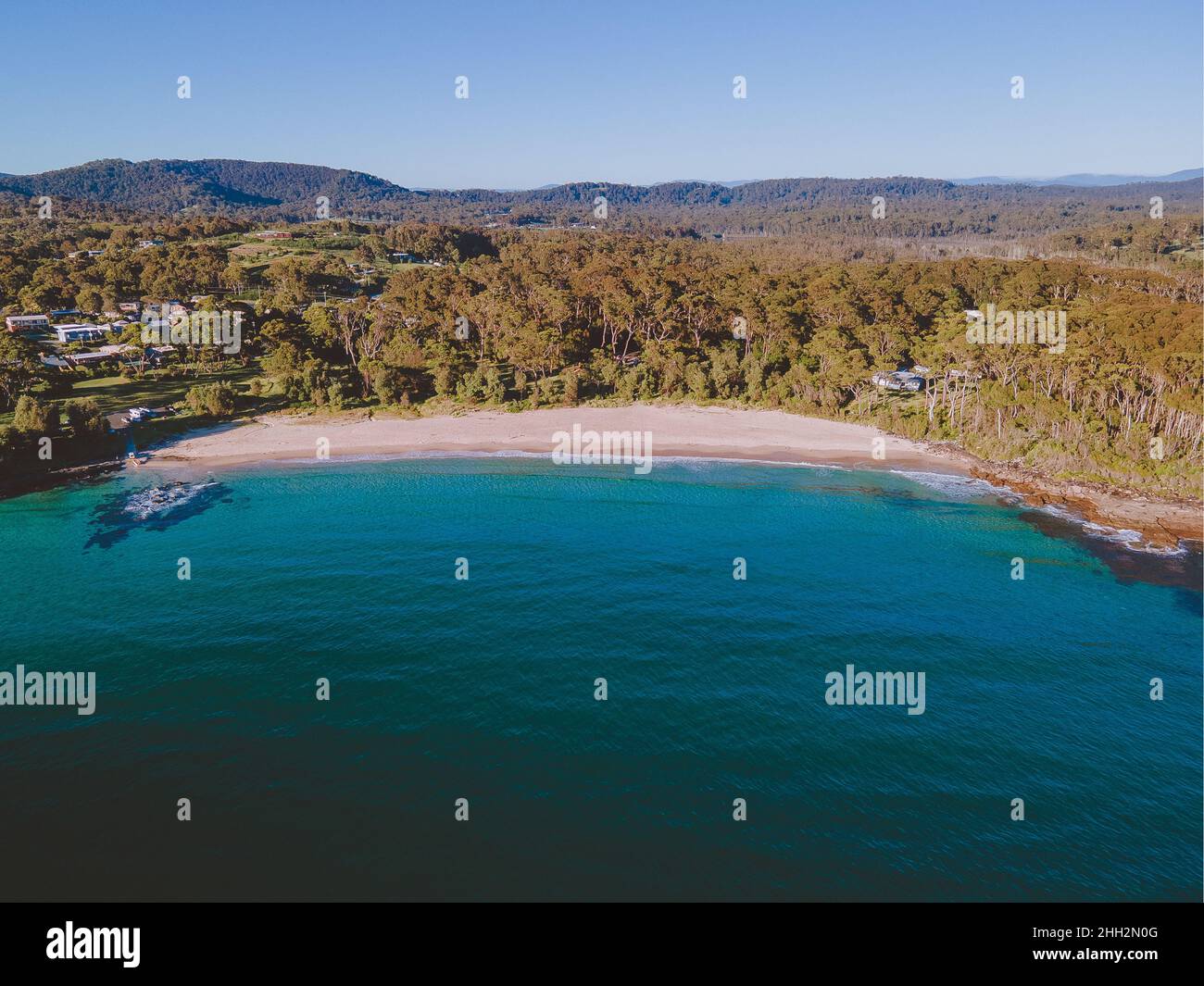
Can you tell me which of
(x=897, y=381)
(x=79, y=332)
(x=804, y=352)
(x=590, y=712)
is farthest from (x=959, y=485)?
(x=79, y=332)

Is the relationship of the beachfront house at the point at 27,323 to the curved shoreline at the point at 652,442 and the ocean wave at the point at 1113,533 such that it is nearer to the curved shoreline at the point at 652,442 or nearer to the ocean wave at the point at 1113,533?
the curved shoreline at the point at 652,442

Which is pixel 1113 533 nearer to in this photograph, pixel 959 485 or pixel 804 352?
pixel 959 485

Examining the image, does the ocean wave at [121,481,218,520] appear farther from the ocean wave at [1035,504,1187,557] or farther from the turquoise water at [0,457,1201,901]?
the ocean wave at [1035,504,1187,557]

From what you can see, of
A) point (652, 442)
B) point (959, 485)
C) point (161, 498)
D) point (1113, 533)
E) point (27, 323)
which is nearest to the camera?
point (1113, 533)

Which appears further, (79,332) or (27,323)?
(27,323)

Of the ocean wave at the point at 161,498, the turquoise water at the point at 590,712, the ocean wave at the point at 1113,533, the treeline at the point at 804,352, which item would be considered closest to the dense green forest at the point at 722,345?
the treeline at the point at 804,352

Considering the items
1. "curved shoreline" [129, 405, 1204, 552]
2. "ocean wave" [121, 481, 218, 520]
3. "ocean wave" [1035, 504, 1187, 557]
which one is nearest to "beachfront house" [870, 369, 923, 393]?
"curved shoreline" [129, 405, 1204, 552]
